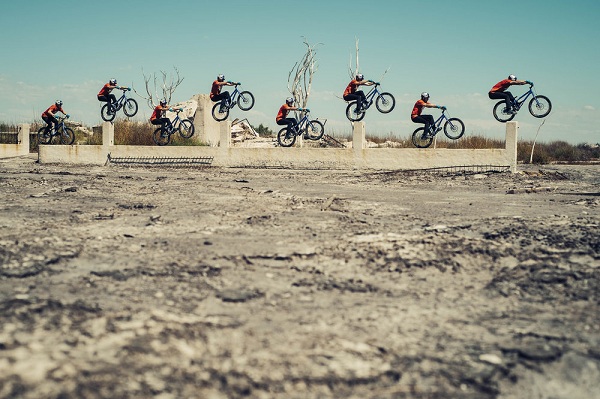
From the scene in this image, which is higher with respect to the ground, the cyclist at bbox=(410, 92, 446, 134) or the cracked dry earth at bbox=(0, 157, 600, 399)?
the cyclist at bbox=(410, 92, 446, 134)

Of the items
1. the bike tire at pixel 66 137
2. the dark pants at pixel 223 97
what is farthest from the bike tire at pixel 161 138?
the bike tire at pixel 66 137

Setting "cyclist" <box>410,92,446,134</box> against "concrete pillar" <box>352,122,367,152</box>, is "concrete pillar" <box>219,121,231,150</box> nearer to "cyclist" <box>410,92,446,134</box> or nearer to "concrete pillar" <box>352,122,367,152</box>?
"concrete pillar" <box>352,122,367,152</box>

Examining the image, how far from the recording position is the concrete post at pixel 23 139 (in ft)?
74.8

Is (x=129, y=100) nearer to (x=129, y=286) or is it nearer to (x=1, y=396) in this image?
(x=129, y=286)

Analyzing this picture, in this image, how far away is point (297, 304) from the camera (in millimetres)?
3529

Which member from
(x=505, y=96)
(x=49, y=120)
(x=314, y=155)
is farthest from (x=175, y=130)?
(x=505, y=96)

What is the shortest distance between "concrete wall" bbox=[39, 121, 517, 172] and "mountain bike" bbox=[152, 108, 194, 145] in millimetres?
1037

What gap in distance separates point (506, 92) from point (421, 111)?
2.53m

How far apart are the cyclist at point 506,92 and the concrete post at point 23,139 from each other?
61.4ft

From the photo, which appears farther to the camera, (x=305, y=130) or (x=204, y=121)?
(x=204, y=121)

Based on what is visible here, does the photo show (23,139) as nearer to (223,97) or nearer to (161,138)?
(161,138)

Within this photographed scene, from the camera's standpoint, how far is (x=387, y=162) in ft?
55.3

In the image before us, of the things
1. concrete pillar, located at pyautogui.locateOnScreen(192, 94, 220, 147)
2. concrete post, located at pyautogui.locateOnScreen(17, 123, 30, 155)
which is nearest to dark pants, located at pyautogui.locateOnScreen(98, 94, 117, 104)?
concrete post, located at pyautogui.locateOnScreen(17, 123, 30, 155)

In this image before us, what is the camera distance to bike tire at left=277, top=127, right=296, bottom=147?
1816 cm
